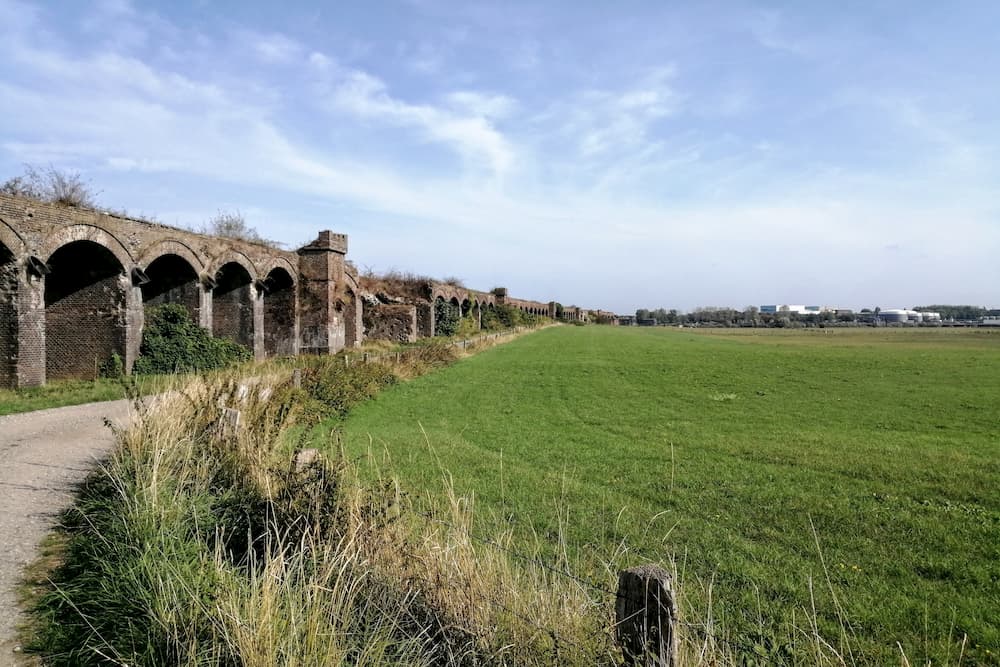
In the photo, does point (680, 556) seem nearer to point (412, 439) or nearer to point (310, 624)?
point (310, 624)

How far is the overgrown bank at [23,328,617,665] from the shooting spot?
3.12 meters

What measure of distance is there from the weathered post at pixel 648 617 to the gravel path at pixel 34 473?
3258mm

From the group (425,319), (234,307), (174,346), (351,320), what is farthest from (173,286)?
Answer: (425,319)

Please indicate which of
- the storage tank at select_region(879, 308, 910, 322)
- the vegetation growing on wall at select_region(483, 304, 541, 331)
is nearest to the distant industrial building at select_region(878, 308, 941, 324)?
the storage tank at select_region(879, 308, 910, 322)

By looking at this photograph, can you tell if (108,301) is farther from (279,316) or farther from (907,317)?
(907,317)

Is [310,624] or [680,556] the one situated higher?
[310,624]

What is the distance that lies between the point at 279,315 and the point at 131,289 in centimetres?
718

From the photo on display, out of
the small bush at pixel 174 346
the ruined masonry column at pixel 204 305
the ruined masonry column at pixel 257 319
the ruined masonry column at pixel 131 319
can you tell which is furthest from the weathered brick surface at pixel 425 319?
the ruined masonry column at pixel 131 319

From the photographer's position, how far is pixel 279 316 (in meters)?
24.7

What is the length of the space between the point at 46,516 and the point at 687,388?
1583cm

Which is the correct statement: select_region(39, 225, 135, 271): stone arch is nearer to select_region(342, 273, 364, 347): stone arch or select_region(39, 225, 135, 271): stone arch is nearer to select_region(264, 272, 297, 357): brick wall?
select_region(264, 272, 297, 357): brick wall

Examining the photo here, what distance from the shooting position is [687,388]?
18094 mm

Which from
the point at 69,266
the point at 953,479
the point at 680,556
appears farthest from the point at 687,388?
the point at 69,266

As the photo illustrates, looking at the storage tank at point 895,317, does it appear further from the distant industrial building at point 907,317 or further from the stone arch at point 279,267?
the stone arch at point 279,267
